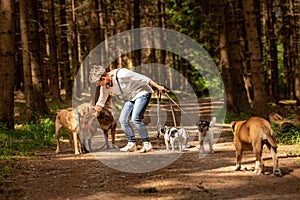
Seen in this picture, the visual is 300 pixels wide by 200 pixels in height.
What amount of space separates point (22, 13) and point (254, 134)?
12.0 meters

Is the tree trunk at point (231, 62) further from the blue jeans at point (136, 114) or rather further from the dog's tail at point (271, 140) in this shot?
the dog's tail at point (271, 140)

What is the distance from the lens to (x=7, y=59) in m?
13.8

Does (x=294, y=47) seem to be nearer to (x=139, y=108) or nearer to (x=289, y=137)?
(x=289, y=137)

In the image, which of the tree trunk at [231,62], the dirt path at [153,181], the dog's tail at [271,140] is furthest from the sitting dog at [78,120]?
the tree trunk at [231,62]

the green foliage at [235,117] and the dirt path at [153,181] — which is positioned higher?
the green foliage at [235,117]

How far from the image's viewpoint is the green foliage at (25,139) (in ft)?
36.8

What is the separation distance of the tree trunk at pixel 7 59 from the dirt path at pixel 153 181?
4087mm

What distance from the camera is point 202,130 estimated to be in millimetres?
10312

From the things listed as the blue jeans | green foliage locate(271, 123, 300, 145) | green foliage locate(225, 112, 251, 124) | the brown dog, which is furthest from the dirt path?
green foliage locate(225, 112, 251, 124)

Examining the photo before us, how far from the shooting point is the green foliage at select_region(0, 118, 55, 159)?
1122 centimetres

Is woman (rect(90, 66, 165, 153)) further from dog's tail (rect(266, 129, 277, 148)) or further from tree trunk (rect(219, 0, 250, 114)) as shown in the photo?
tree trunk (rect(219, 0, 250, 114))

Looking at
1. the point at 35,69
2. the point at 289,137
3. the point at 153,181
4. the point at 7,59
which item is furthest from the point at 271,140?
the point at 35,69

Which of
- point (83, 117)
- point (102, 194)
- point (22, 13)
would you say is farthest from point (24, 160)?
point (22, 13)

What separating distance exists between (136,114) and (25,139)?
437cm
